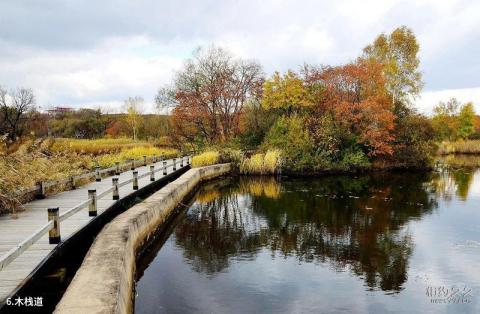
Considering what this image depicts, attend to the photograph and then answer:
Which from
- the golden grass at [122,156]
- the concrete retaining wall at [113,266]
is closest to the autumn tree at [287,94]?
the golden grass at [122,156]

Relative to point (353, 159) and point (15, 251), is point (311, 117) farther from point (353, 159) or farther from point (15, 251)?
point (15, 251)

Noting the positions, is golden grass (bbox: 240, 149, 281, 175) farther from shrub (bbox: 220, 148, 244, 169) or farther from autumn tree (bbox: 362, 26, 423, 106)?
autumn tree (bbox: 362, 26, 423, 106)

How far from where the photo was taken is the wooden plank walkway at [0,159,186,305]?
19.9ft

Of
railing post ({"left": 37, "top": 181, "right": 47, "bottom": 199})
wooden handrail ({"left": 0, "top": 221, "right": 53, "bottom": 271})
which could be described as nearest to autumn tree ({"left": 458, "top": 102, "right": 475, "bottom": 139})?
railing post ({"left": 37, "top": 181, "right": 47, "bottom": 199})

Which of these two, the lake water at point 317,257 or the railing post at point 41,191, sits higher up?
the railing post at point 41,191

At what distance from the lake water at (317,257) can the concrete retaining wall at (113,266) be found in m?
0.60

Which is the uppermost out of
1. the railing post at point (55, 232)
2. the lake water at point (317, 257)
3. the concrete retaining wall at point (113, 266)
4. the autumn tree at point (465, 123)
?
the autumn tree at point (465, 123)

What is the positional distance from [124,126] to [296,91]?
39021mm

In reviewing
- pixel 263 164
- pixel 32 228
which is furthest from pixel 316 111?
pixel 32 228

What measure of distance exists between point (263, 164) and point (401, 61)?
20880 mm

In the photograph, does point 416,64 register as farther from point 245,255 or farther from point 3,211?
point 3,211

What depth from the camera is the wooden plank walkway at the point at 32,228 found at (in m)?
6.08

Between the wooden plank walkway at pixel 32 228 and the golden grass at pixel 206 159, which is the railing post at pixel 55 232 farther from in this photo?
the golden grass at pixel 206 159

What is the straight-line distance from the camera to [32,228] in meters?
8.98
